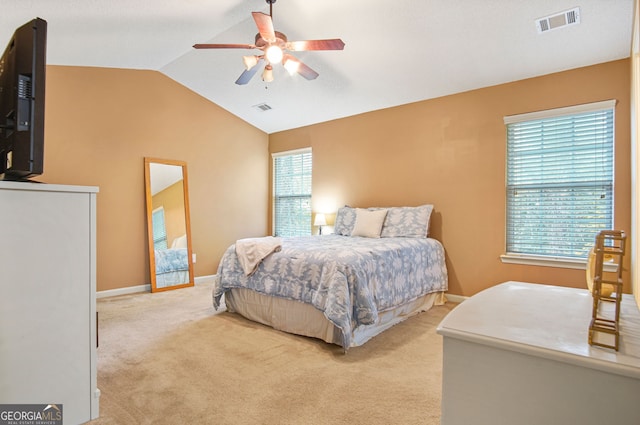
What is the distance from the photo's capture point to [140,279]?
4.46 metres

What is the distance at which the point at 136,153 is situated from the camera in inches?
175

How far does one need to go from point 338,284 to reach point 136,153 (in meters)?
3.43

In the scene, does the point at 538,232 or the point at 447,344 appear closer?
the point at 447,344

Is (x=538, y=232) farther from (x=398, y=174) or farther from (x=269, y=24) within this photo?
(x=269, y=24)

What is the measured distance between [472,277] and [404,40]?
265 cm

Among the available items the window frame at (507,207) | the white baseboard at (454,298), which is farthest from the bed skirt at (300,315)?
the window frame at (507,207)

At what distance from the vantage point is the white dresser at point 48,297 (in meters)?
1.06

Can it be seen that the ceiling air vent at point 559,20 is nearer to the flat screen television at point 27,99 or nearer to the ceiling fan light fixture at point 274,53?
the ceiling fan light fixture at point 274,53

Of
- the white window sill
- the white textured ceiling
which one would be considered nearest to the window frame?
the white window sill

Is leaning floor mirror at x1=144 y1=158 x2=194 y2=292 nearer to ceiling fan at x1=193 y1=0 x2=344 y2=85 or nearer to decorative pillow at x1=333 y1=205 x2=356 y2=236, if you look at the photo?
decorative pillow at x1=333 y1=205 x2=356 y2=236

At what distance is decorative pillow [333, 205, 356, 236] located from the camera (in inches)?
176

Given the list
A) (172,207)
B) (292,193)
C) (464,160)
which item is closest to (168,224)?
(172,207)

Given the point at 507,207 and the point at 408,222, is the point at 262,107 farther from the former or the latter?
the point at 507,207

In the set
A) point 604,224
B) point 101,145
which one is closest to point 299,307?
point 604,224
